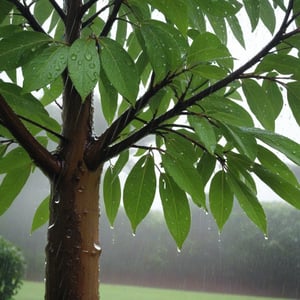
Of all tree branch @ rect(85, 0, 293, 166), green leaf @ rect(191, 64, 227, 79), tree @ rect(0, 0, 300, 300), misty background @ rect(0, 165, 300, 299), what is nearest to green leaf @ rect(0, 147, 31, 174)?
tree @ rect(0, 0, 300, 300)

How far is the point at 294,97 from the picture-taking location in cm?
43

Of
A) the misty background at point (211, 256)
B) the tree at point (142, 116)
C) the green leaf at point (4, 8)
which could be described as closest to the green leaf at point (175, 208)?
the tree at point (142, 116)

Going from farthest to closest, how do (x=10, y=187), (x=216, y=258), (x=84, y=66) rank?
(x=216, y=258) → (x=10, y=187) → (x=84, y=66)

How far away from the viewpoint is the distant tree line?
1807 millimetres

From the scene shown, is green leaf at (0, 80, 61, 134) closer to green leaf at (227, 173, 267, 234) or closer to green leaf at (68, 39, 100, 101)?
green leaf at (68, 39, 100, 101)

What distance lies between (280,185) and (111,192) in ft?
0.71

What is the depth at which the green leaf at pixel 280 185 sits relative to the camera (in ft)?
1.30

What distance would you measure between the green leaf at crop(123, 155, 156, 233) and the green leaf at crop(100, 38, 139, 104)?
0.52ft

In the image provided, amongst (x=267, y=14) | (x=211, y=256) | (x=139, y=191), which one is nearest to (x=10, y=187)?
(x=139, y=191)

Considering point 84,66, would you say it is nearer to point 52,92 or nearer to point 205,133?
point 205,133

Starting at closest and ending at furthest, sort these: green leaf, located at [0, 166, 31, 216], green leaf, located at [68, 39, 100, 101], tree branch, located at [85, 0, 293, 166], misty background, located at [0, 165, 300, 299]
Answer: green leaf, located at [68, 39, 100, 101] < tree branch, located at [85, 0, 293, 166] < green leaf, located at [0, 166, 31, 216] < misty background, located at [0, 165, 300, 299]

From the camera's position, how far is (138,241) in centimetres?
190

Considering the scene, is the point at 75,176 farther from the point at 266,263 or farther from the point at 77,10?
the point at 266,263

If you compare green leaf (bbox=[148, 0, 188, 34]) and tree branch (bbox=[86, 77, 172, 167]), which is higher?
green leaf (bbox=[148, 0, 188, 34])
